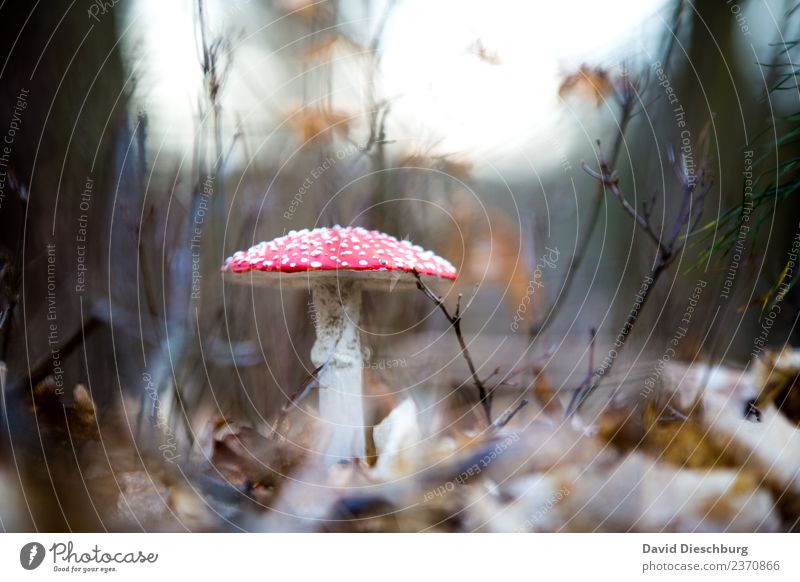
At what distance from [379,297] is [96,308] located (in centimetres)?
36

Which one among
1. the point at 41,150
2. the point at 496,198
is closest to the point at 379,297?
the point at 496,198

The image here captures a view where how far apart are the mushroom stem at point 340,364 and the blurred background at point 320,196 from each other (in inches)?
0.8

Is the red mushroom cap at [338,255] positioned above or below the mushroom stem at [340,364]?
above

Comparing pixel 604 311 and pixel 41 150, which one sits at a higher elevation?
pixel 41 150

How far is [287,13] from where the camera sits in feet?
2.09

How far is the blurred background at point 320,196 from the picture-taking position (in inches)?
25.4

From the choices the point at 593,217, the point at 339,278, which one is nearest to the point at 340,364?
the point at 339,278
